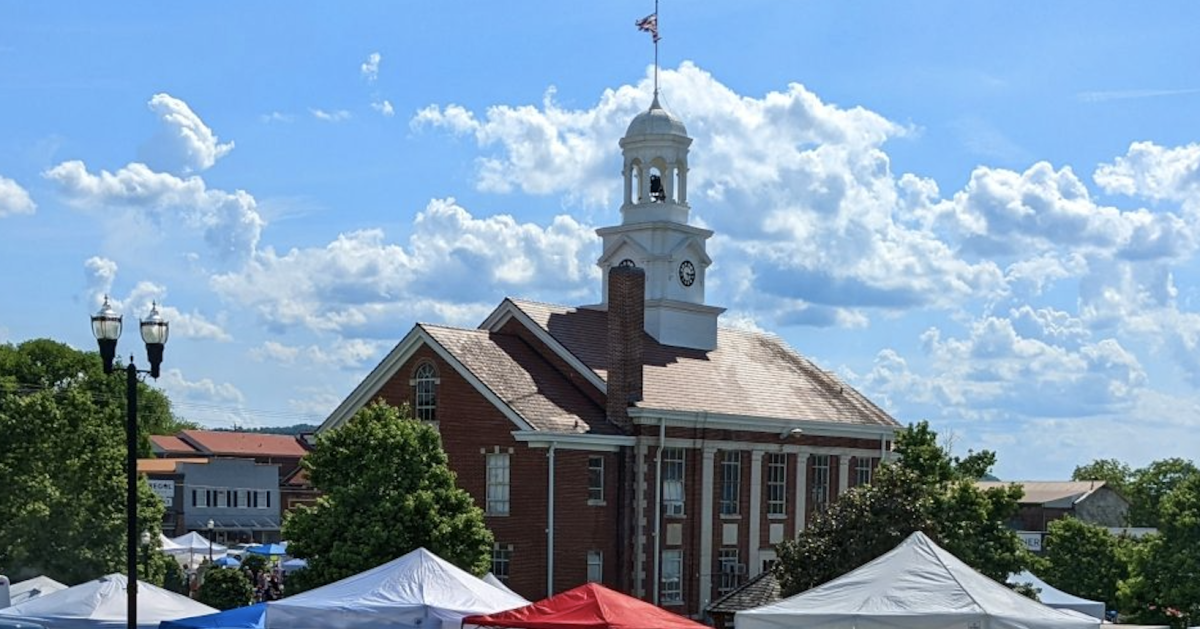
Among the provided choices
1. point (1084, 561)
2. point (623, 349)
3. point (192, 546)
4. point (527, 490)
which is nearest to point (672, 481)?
point (623, 349)

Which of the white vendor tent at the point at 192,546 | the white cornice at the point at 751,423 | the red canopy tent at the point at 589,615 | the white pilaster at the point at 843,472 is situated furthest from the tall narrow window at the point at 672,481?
the red canopy tent at the point at 589,615

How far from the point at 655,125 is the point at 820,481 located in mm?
12646

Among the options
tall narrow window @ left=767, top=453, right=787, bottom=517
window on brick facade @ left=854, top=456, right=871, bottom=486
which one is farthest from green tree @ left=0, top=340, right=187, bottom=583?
window on brick facade @ left=854, top=456, right=871, bottom=486

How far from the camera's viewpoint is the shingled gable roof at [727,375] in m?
49.5

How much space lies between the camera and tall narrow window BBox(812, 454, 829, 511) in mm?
54656

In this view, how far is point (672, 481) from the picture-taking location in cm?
4903

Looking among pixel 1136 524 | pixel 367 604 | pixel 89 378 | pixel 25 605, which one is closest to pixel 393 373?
pixel 25 605

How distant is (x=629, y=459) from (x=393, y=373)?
7.09 meters

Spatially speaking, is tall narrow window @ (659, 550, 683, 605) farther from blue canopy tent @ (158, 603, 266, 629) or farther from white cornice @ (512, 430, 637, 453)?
blue canopy tent @ (158, 603, 266, 629)

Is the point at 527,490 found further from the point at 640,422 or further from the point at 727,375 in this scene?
the point at 727,375

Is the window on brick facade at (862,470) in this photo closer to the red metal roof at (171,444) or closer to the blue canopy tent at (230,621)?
the blue canopy tent at (230,621)

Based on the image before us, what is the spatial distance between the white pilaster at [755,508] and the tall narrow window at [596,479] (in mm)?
6674

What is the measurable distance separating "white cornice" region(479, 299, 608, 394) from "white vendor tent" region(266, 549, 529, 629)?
22160 mm

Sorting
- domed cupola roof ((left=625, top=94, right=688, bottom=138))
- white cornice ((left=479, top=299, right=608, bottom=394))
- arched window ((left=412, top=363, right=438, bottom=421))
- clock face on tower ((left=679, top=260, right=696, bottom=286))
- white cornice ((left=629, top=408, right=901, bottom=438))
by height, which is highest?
domed cupola roof ((left=625, top=94, right=688, bottom=138))
